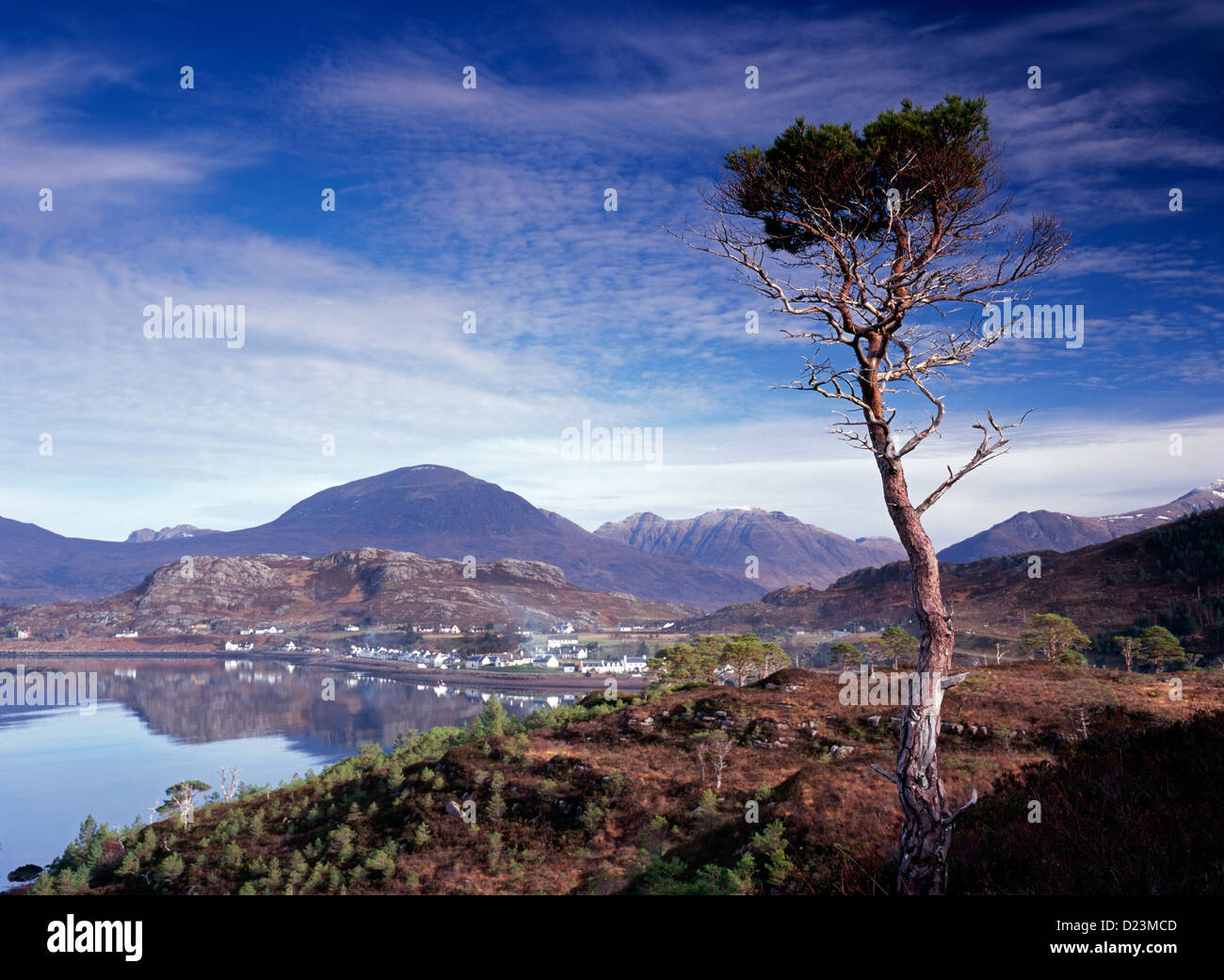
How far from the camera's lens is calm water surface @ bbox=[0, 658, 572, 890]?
7244cm

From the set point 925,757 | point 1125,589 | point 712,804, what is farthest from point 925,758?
point 1125,589

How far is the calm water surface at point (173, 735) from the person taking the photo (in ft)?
238

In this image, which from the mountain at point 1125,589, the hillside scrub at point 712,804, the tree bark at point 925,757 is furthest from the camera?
the mountain at point 1125,589

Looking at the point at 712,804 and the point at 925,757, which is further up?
the point at 925,757

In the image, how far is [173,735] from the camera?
11531 centimetres

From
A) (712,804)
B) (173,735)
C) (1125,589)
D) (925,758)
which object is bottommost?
(173,735)

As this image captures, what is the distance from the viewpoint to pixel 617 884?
16.2 m

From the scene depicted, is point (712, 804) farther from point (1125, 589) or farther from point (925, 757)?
point (1125, 589)

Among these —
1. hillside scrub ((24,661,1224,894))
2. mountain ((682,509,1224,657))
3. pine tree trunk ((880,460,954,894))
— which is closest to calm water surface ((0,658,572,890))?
hillside scrub ((24,661,1224,894))

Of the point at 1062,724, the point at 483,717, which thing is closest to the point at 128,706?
the point at 483,717

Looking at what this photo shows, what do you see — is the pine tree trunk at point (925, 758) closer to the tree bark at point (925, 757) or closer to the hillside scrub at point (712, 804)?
the tree bark at point (925, 757)

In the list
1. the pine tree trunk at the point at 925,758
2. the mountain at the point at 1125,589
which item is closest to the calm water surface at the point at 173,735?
the pine tree trunk at the point at 925,758
